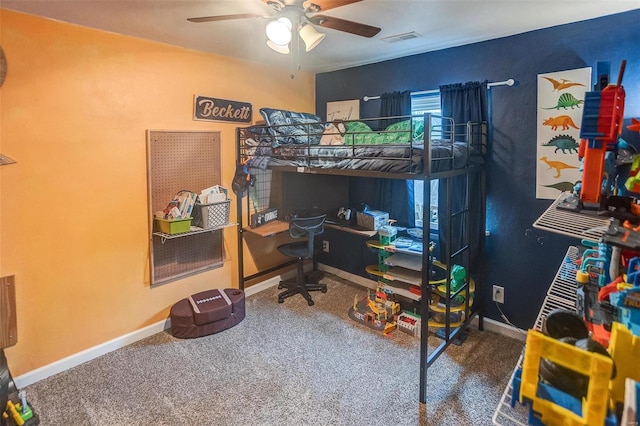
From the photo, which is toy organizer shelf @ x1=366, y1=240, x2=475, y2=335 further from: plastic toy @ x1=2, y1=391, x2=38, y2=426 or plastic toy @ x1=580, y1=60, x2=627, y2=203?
plastic toy @ x1=2, y1=391, x2=38, y2=426

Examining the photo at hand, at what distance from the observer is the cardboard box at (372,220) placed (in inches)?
124

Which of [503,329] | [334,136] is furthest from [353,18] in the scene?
[503,329]

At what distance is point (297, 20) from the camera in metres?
1.91

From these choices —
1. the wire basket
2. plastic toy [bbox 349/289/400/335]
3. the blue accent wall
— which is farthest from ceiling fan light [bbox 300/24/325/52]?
plastic toy [bbox 349/289/400/335]

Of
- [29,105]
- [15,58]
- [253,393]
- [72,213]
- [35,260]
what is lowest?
[253,393]

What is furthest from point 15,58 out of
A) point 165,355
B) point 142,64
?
point 165,355

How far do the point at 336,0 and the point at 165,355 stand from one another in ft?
8.37

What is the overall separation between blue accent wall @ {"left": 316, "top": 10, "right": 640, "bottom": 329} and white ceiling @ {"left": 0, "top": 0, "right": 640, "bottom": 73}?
9cm

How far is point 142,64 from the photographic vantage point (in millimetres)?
2621

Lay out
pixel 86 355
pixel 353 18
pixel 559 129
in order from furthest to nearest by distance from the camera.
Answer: pixel 86 355, pixel 559 129, pixel 353 18

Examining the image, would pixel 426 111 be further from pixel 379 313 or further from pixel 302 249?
pixel 379 313

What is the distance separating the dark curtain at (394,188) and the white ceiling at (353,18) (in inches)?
17.4

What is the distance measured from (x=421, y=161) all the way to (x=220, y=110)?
1904mm

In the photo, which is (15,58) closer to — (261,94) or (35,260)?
(35,260)
